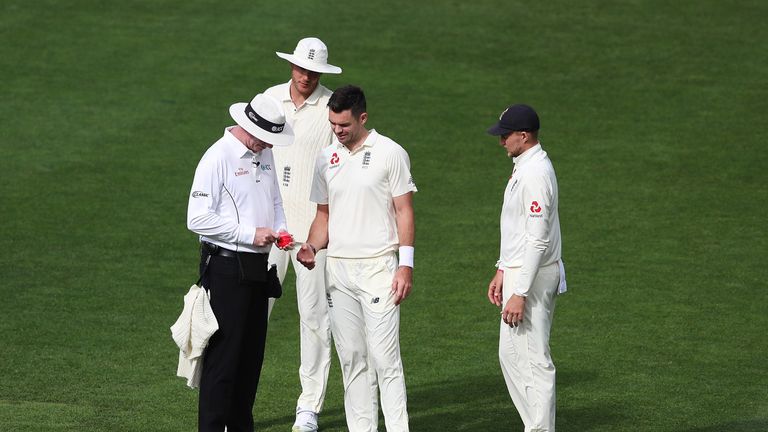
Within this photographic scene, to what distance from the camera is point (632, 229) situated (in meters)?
13.1

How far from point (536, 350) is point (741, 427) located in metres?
1.80

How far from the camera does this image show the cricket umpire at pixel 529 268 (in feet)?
23.0

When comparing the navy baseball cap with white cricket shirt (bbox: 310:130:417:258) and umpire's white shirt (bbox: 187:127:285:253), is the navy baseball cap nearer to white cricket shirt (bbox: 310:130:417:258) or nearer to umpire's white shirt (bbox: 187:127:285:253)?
white cricket shirt (bbox: 310:130:417:258)

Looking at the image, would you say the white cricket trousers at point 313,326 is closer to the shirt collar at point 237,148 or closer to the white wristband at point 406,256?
the white wristband at point 406,256

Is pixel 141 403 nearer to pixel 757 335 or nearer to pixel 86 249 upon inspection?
pixel 86 249

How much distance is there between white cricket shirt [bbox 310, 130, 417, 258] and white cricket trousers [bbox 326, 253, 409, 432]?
0.09 m

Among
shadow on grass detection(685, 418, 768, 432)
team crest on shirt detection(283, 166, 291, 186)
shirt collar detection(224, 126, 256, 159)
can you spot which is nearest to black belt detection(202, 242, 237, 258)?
shirt collar detection(224, 126, 256, 159)

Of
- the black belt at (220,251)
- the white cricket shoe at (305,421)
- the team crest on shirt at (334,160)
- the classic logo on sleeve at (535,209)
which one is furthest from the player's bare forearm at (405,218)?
the white cricket shoe at (305,421)

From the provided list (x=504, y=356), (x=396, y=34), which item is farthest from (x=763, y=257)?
(x=396, y=34)

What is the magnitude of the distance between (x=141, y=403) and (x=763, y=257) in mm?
6678

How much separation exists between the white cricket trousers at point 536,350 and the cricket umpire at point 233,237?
1.52 m

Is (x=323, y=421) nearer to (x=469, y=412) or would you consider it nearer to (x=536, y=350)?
(x=469, y=412)

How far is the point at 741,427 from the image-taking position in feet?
26.5

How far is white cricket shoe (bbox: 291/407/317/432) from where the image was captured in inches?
318
